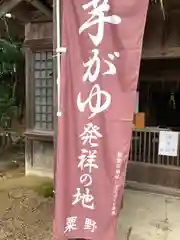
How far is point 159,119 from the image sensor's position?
24.3 feet

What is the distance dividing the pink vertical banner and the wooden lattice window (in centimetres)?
394

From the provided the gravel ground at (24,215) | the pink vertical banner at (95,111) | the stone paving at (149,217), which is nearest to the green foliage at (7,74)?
the gravel ground at (24,215)

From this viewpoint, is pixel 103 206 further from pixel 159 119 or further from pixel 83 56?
pixel 159 119

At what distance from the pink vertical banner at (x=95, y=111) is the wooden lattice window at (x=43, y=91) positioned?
3.94 m

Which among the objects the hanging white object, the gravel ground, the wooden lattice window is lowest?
the gravel ground

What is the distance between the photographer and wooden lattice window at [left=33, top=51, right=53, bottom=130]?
6.61 m

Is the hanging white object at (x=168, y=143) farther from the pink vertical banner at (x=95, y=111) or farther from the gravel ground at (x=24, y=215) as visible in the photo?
the pink vertical banner at (x=95, y=111)

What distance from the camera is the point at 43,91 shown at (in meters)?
6.71

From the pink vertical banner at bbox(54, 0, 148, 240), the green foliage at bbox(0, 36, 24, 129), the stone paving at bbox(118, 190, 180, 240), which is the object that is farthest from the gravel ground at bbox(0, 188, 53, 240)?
the green foliage at bbox(0, 36, 24, 129)

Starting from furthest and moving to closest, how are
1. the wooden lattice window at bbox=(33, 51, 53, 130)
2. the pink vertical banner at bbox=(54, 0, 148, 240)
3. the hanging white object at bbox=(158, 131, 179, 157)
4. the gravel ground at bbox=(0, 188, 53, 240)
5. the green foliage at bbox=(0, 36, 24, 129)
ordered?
the green foliage at bbox=(0, 36, 24, 129) → the wooden lattice window at bbox=(33, 51, 53, 130) → the hanging white object at bbox=(158, 131, 179, 157) → the gravel ground at bbox=(0, 188, 53, 240) → the pink vertical banner at bbox=(54, 0, 148, 240)

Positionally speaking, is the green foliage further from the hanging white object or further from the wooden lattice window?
the hanging white object

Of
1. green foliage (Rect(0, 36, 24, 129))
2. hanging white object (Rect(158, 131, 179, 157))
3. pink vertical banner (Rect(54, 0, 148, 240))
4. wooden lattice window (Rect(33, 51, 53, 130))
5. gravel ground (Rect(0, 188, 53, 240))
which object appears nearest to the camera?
pink vertical banner (Rect(54, 0, 148, 240))

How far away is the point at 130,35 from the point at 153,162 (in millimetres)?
3678

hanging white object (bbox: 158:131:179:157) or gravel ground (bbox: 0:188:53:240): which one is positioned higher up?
hanging white object (bbox: 158:131:179:157)
